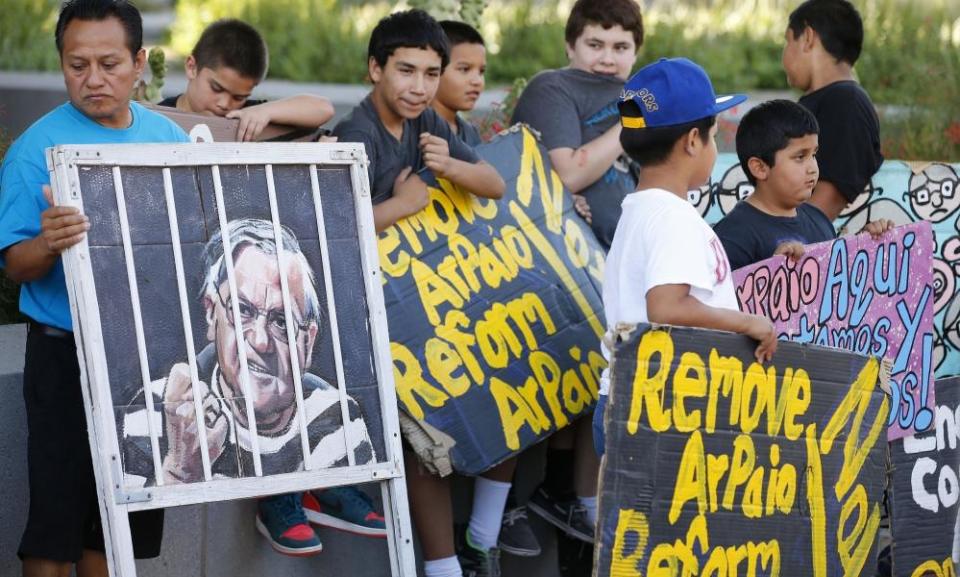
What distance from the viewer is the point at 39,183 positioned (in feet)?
14.0

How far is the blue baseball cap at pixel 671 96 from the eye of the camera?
4.49 meters

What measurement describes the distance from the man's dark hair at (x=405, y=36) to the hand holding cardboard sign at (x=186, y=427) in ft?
5.27

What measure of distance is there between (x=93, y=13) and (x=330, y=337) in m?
1.13

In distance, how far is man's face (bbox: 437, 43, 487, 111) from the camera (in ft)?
19.5

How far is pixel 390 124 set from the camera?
209 inches

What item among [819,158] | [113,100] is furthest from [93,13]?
[819,158]

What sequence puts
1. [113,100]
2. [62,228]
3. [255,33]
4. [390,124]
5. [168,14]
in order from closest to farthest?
1. [62,228]
2. [113,100]
3. [390,124]
4. [255,33]
5. [168,14]

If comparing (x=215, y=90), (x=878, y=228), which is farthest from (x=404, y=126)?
(x=878, y=228)

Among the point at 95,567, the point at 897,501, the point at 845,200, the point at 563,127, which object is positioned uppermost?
the point at 563,127

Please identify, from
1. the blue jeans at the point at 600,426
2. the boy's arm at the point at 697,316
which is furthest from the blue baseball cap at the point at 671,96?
the blue jeans at the point at 600,426

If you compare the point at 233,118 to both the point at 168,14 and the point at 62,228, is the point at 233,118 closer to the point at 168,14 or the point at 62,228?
the point at 62,228

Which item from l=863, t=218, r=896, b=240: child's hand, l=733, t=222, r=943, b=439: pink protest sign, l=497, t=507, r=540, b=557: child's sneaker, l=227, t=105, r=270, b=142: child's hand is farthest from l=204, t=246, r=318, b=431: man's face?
l=863, t=218, r=896, b=240: child's hand

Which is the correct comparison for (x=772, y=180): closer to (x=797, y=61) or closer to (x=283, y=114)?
(x=797, y=61)

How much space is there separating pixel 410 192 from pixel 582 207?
0.99 meters
